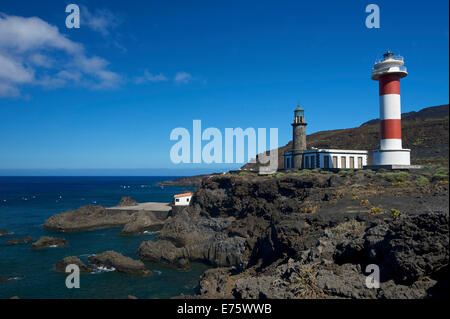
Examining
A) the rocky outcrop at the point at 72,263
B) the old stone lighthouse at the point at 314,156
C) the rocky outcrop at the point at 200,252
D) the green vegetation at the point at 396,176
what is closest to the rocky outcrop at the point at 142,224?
the rocky outcrop at the point at 200,252

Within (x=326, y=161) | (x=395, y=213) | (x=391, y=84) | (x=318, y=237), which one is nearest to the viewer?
(x=318, y=237)

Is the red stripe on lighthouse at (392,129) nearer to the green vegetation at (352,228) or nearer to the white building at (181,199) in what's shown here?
the green vegetation at (352,228)

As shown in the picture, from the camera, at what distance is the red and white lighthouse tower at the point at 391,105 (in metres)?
23.2

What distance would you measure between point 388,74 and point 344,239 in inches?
689

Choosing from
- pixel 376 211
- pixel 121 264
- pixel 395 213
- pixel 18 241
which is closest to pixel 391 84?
pixel 376 211

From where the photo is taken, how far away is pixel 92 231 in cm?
3662

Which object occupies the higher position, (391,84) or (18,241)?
→ (391,84)

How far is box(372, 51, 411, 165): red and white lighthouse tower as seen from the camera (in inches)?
913

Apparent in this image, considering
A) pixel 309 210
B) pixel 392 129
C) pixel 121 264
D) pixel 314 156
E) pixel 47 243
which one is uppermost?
pixel 392 129

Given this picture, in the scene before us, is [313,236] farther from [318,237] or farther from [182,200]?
[182,200]

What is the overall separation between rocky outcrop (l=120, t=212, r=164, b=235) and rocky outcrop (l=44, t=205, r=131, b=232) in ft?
11.1

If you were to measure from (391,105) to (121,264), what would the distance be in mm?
22471

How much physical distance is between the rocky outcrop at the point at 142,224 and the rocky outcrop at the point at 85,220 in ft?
11.1

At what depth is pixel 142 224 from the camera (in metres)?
35.3
